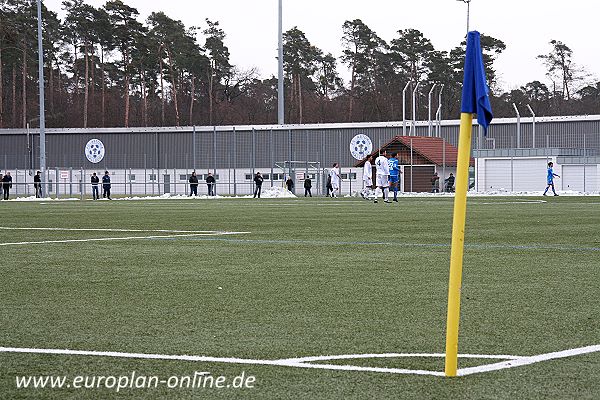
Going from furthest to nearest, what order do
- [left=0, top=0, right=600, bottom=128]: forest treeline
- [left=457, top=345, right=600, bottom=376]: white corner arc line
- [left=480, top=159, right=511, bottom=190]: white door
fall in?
[left=0, top=0, right=600, bottom=128]: forest treeline → [left=480, top=159, right=511, bottom=190]: white door → [left=457, top=345, right=600, bottom=376]: white corner arc line

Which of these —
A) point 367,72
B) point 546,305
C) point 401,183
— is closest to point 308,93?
point 367,72

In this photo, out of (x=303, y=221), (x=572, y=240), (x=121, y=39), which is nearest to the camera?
(x=572, y=240)

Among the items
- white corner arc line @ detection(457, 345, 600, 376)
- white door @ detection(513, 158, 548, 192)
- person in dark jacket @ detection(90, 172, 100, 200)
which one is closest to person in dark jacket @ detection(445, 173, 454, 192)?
white door @ detection(513, 158, 548, 192)

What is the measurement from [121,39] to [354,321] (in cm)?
9594

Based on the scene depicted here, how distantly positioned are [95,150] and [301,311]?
69.3 meters

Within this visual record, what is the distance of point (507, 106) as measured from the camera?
11356 centimetres

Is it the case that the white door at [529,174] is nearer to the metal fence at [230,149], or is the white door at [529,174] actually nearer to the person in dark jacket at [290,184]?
the metal fence at [230,149]

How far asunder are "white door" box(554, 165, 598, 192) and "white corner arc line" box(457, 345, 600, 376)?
54292 mm

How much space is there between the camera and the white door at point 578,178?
5934 centimetres

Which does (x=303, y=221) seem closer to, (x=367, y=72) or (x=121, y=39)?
(x=121, y=39)

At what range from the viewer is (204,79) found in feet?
368

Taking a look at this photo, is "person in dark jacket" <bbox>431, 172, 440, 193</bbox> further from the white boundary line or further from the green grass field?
the white boundary line

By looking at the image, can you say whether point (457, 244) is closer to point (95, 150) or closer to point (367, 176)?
point (367, 176)

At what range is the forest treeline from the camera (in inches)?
3984
